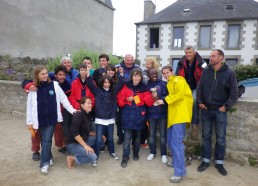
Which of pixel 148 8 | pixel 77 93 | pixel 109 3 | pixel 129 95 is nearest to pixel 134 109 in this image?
pixel 129 95

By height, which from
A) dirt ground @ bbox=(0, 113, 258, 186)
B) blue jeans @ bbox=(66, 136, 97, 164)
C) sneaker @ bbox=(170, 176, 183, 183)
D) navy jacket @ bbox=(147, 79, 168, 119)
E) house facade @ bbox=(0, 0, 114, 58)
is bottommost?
dirt ground @ bbox=(0, 113, 258, 186)

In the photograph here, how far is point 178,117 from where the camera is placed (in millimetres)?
3516

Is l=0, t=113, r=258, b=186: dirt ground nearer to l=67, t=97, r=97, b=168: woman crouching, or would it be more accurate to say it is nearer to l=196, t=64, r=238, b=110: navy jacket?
l=67, t=97, r=97, b=168: woman crouching

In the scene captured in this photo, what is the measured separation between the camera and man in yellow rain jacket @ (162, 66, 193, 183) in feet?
11.3

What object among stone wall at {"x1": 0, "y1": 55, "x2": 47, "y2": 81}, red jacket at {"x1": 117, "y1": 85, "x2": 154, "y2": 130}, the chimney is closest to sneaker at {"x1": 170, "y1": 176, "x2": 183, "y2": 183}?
red jacket at {"x1": 117, "y1": 85, "x2": 154, "y2": 130}

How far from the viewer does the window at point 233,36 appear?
1900cm

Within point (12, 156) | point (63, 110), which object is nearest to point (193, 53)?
point (63, 110)

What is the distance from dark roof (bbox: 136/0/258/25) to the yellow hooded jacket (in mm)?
17462

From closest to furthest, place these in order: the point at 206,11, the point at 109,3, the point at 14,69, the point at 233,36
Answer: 1. the point at 14,69
2. the point at 233,36
3. the point at 206,11
4. the point at 109,3

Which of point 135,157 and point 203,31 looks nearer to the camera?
point 135,157

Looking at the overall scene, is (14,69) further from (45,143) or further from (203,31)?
(203,31)

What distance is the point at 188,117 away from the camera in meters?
3.52

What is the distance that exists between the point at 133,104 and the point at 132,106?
4cm

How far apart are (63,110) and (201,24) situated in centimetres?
1800
